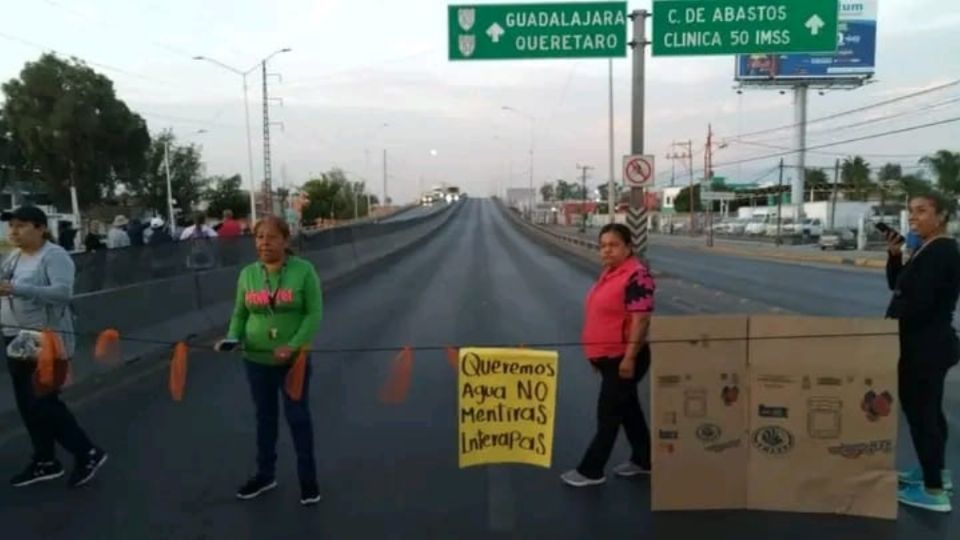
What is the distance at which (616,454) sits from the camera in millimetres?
5988

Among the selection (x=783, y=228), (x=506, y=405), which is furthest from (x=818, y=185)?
(x=506, y=405)

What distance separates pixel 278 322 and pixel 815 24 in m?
13.2

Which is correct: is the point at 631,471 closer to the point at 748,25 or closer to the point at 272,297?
the point at 272,297

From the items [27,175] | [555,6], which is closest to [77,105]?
[27,175]

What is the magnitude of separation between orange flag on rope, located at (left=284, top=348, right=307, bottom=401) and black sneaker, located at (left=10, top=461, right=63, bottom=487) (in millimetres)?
1835

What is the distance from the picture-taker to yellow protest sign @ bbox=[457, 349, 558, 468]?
483 centimetres

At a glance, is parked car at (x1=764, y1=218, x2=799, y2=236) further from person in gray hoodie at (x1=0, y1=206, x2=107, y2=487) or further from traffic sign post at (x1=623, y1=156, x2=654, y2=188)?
person in gray hoodie at (x1=0, y1=206, x2=107, y2=487)

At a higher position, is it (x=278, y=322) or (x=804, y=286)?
(x=278, y=322)

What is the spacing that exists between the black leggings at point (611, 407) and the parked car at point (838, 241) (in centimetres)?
5030

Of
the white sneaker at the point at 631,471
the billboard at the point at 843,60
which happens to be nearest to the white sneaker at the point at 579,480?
the white sneaker at the point at 631,471

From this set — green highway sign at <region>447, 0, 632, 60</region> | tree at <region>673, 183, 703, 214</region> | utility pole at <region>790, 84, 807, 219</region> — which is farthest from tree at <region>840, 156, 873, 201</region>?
green highway sign at <region>447, 0, 632, 60</region>

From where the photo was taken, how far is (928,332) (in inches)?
183

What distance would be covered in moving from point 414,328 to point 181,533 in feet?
27.5

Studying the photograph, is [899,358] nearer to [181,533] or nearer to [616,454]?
[616,454]
